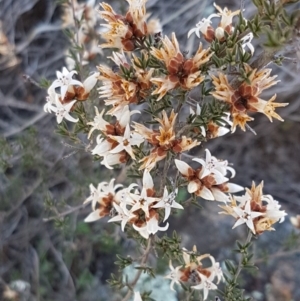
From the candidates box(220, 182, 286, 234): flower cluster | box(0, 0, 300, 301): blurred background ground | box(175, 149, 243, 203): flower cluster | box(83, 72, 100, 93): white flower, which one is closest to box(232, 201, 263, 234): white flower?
box(220, 182, 286, 234): flower cluster

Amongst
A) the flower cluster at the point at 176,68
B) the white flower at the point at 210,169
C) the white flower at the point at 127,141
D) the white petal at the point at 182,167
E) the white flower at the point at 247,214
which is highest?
the flower cluster at the point at 176,68

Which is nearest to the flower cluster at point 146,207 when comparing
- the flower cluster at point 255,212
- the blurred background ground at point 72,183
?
the flower cluster at point 255,212

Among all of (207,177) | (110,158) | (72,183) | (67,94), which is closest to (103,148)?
(110,158)

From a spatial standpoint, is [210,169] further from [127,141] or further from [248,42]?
[248,42]

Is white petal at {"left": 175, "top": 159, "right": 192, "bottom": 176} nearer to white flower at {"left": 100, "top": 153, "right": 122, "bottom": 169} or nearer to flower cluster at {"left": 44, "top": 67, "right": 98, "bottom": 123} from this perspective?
white flower at {"left": 100, "top": 153, "right": 122, "bottom": 169}

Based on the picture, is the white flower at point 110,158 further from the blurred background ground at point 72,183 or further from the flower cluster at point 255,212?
the blurred background ground at point 72,183
